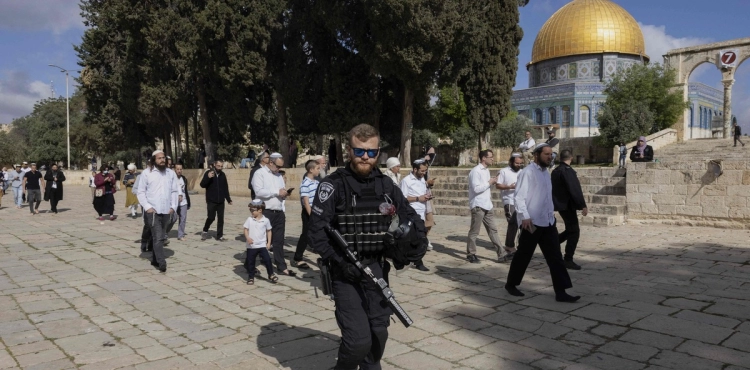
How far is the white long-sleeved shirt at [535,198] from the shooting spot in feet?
19.0

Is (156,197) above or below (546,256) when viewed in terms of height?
above

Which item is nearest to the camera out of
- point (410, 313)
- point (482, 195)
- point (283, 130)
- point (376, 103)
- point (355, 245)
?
point (355, 245)

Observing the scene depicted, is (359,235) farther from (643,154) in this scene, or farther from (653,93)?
(653,93)

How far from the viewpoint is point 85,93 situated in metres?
31.8

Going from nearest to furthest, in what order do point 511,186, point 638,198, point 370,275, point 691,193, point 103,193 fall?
point 370,275
point 511,186
point 691,193
point 638,198
point 103,193

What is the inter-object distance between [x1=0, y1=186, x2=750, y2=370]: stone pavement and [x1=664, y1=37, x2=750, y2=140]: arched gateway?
32533mm

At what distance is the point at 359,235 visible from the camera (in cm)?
315

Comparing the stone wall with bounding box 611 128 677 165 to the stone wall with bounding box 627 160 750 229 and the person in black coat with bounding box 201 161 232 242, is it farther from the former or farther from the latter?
the person in black coat with bounding box 201 161 232 242

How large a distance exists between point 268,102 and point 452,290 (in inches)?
860

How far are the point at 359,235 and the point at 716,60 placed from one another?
41.7m

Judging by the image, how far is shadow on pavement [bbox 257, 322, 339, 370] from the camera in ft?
13.2

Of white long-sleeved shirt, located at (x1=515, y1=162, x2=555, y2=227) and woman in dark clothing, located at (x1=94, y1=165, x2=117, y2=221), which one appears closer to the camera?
white long-sleeved shirt, located at (x1=515, y1=162, x2=555, y2=227)

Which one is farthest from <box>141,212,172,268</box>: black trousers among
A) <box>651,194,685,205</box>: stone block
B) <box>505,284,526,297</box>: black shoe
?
<box>651,194,685,205</box>: stone block

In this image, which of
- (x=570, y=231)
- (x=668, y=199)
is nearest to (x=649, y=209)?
(x=668, y=199)
